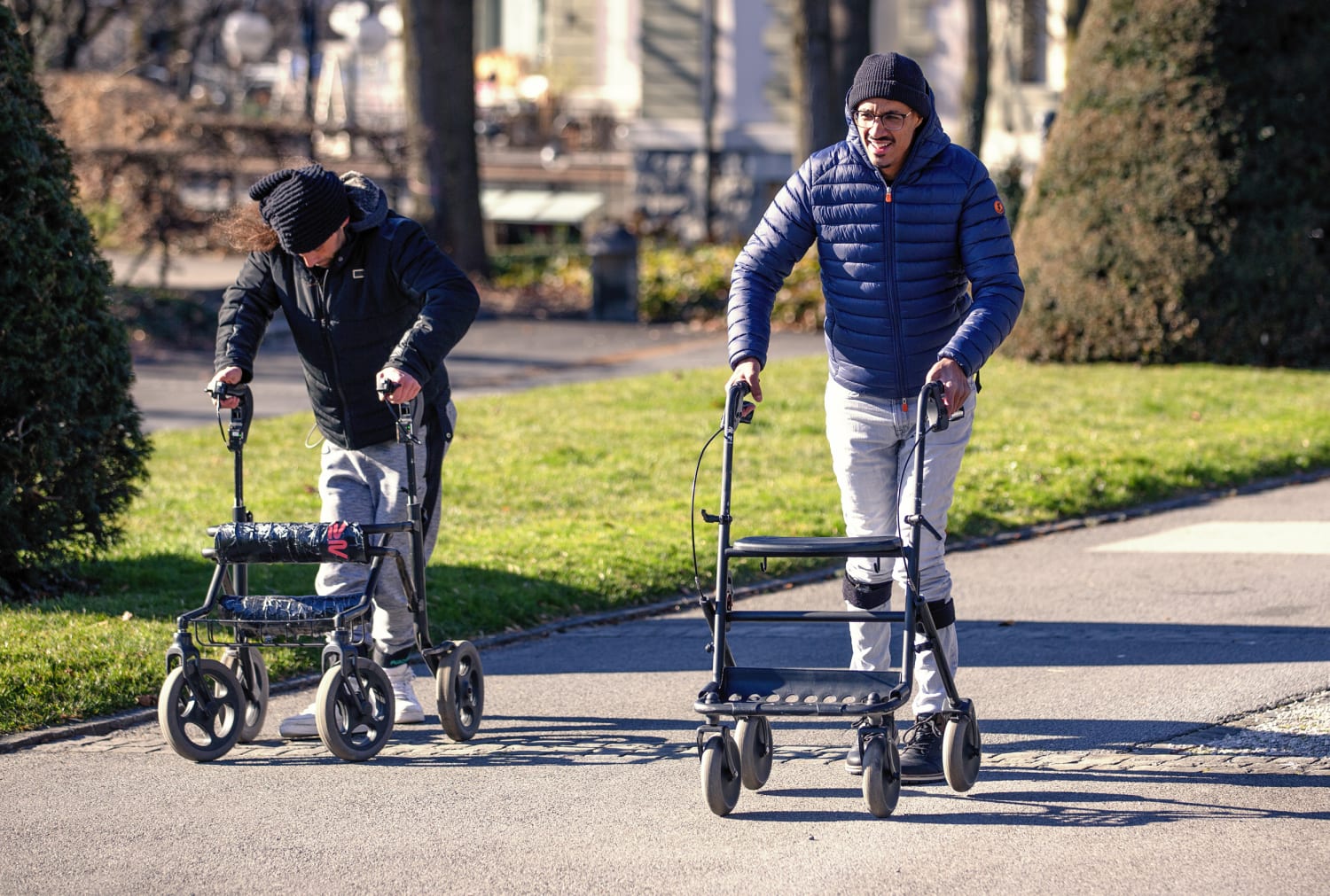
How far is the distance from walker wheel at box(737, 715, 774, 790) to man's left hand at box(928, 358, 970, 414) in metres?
0.99

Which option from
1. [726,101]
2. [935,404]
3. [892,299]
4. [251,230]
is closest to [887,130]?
[892,299]

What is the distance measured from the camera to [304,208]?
550cm

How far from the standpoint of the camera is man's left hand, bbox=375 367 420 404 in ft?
17.6

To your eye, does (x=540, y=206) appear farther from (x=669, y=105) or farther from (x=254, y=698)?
(x=254, y=698)

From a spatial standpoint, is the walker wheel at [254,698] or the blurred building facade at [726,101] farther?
the blurred building facade at [726,101]

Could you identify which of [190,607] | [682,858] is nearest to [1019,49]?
[190,607]

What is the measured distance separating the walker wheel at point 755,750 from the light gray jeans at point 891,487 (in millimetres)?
428

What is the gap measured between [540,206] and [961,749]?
2533cm

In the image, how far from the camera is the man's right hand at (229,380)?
5.68 metres

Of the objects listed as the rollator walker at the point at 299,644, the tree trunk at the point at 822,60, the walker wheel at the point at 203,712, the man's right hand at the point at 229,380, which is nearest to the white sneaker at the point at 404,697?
the rollator walker at the point at 299,644

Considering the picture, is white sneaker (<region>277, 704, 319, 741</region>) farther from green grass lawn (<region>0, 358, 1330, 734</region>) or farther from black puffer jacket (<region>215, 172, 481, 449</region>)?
black puffer jacket (<region>215, 172, 481, 449</region>)

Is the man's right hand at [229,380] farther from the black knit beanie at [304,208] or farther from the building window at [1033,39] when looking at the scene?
the building window at [1033,39]

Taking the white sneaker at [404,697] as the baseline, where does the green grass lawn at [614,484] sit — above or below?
above

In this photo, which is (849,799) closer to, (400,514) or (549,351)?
(400,514)
